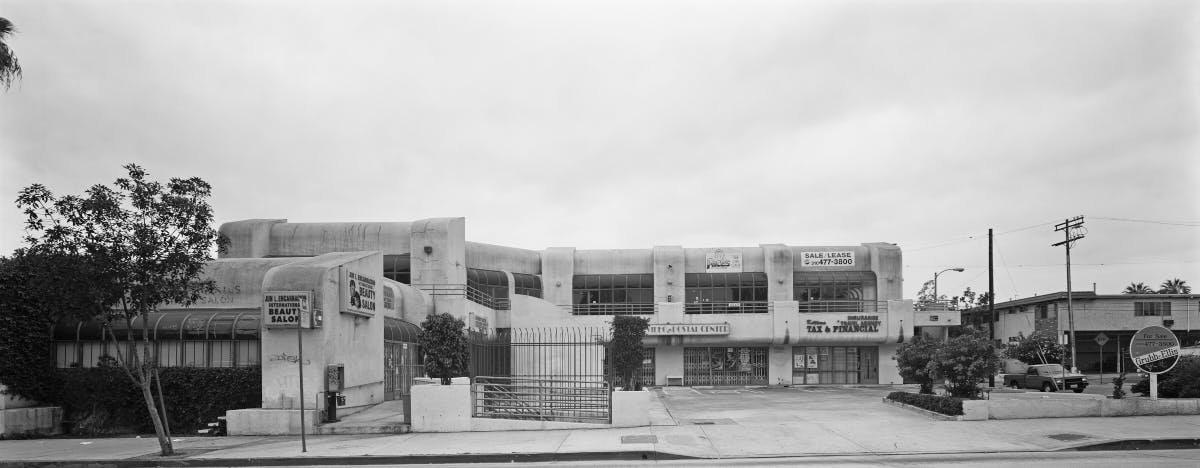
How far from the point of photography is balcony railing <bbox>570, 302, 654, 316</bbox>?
1981 inches

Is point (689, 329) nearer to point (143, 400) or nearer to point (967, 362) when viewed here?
point (967, 362)

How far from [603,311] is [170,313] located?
29227mm

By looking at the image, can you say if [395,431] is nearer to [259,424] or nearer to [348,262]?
[259,424]

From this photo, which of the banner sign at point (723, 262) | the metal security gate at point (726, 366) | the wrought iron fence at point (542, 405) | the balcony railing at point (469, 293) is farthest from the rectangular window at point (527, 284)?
the wrought iron fence at point (542, 405)

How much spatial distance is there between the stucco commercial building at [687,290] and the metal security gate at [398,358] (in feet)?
16.3

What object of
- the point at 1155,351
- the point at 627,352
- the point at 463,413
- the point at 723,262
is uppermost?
the point at 723,262

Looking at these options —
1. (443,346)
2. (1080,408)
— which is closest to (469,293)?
(443,346)

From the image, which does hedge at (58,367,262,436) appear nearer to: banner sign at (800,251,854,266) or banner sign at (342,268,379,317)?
banner sign at (342,268,379,317)

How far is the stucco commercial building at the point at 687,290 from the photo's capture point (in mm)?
40875

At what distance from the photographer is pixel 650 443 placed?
61.0 feet

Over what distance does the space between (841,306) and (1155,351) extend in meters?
25.8

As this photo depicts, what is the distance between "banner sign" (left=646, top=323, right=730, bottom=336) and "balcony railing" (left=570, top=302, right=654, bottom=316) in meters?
4.56

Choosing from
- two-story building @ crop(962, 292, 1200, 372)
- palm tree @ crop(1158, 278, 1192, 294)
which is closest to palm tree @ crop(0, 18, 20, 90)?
two-story building @ crop(962, 292, 1200, 372)

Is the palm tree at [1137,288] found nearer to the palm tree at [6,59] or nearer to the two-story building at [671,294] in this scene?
the two-story building at [671,294]
